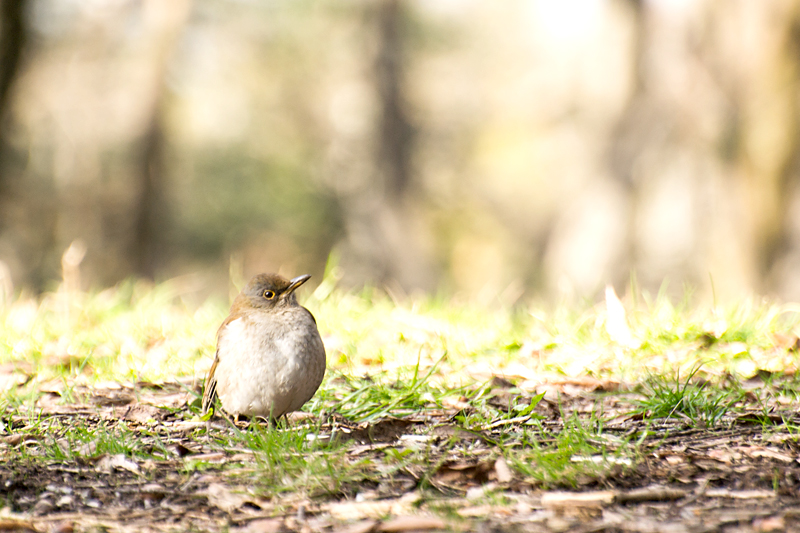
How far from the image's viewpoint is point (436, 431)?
145 inches

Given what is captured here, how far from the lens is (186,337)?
19.1 feet

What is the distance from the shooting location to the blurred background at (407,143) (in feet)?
35.0

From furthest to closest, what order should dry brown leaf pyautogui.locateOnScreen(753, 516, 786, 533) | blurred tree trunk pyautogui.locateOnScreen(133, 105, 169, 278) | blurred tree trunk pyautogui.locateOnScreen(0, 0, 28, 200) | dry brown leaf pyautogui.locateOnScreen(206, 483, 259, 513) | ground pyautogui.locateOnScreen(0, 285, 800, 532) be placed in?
blurred tree trunk pyautogui.locateOnScreen(133, 105, 169, 278) → blurred tree trunk pyautogui.locateOnScreen(0, 0, 28, 200) → dry brown leaf pyautogui.locateOnScreen(206, 483, 259, 513) → ground pyautogui.locateOnScreen(0, 285, 800, 532) → dry brown leaf pyautogui.locateOnScreen(753, 516, 786, 533)

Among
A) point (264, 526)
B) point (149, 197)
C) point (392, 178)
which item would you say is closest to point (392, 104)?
point (392, 178)

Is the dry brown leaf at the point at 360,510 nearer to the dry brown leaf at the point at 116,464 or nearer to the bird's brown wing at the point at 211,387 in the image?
the dry brown leaf at the point at 116,464

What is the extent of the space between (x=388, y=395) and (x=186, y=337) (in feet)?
7.29

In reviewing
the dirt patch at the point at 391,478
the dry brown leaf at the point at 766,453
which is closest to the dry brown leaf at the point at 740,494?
the dirt patch at the point at 391,478

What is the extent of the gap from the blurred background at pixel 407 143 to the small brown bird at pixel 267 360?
102 inches

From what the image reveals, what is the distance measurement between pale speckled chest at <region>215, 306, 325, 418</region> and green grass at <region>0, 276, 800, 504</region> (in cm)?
16

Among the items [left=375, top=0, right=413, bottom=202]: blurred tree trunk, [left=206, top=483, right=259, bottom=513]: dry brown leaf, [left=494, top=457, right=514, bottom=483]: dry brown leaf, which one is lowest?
[left=206, top=483, right=259, bottom=513]: dry brown leaf

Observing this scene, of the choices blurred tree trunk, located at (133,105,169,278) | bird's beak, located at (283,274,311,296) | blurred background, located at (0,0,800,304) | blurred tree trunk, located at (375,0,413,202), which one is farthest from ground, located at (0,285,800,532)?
blurred tree trunk, located at (133,105,169,278)

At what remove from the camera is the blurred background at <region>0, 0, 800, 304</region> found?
10.7 metres

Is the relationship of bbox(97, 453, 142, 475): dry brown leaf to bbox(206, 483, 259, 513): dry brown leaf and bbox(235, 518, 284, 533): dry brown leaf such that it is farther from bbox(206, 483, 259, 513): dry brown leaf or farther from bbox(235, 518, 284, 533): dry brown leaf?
bbox(235, 518, 284, 533): dry brown leaf

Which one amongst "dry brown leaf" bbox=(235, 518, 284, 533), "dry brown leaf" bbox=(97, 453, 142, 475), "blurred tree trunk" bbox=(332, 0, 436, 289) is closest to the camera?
"dry brown leaf" bbox=(235, 518, 284, 533)
